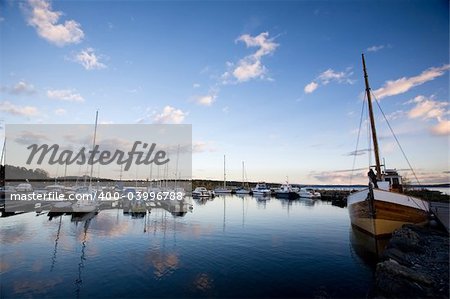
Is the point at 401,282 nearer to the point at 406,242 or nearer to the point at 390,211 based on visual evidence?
the point at 406,242

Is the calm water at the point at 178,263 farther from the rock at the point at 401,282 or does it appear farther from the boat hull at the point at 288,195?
the boat hull at the point at 288,195

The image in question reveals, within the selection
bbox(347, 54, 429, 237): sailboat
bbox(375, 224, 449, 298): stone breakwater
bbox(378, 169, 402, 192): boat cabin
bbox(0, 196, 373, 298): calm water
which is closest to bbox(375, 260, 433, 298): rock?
bbox(375, 224, 449, 298): stone breakwater

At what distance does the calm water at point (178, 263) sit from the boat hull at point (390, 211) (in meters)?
3.09

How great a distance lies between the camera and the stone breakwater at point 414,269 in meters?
10.1

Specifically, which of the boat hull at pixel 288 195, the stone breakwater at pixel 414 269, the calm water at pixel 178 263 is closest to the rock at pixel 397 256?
the stone breakwater at pixel 414 269

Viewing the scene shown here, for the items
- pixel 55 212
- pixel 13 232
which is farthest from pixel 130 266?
pixel 55 212

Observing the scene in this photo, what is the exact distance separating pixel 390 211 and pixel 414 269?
10226 millimetres

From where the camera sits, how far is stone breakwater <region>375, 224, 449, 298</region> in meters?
10.1

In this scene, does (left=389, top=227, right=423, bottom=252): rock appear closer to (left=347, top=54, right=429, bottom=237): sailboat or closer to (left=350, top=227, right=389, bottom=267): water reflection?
(left=350, top=227, right=389, bottom=267): water reflection

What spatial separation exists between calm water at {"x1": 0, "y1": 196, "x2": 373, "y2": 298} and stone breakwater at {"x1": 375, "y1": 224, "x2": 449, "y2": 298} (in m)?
1.66

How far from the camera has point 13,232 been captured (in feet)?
84.3

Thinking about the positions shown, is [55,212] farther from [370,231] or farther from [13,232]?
[370,231]

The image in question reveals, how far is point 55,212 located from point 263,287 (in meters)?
35.5

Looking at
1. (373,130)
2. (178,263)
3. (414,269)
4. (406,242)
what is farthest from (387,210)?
(178,263)
